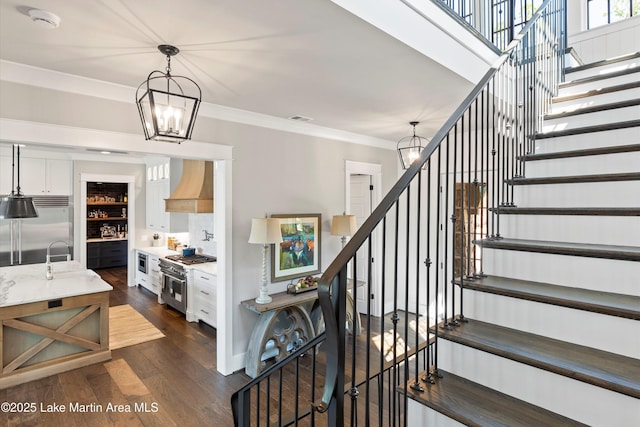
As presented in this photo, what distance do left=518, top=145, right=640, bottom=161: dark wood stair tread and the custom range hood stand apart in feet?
13.2

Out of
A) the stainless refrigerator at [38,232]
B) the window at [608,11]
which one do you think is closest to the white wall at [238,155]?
the window at [608,11]

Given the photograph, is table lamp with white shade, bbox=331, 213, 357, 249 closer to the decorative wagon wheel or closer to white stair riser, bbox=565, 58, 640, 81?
the decorative wagon wheel

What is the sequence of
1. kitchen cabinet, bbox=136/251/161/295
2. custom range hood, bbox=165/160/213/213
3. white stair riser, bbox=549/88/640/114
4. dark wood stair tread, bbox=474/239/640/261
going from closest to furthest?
1. dark wood stair tread, bbox=474/239/640/261
2. white stair riser, bbox=549/88/640/114
3. custom range hood, bbox=165/160/213/213
4. kitchen cabinet, bbox=136/251/161/295

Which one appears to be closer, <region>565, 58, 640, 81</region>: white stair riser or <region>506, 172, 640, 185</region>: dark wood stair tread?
<region>506, 172, 640, 185</region>: dark wood stair tread

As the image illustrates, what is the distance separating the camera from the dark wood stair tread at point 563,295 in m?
1.43

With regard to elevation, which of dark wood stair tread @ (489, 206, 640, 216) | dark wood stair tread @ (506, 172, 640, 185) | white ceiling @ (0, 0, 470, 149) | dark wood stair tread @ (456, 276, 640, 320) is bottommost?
A: dark wood stair tread @ (456, 276, 640, 320)

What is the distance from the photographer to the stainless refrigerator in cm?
618

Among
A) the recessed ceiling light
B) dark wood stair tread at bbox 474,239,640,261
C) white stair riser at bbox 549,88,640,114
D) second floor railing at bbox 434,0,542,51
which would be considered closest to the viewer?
dark wood stair tread at bbox 474,239,640,261

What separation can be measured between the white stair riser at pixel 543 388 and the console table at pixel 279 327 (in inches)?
90.2

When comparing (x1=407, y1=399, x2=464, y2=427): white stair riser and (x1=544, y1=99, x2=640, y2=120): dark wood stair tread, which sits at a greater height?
(x1=544, y1=99, x2=640, y2=120): dark wood stair tread

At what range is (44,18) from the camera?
179 centimetres

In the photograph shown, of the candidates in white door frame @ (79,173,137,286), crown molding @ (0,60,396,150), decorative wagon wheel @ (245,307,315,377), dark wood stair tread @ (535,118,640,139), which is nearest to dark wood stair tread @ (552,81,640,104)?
dark wood stair tread @ (535,118,640,139)

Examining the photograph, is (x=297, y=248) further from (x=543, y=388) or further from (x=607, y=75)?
(x=607, y=75)

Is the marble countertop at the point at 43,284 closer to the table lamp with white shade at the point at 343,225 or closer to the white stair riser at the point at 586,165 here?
the table lamp with white shade at the point at 343,225
